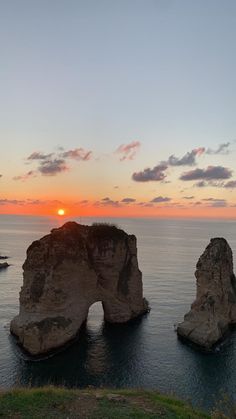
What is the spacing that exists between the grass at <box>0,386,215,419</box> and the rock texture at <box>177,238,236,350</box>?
98.7ft

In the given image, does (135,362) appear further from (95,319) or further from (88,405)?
(88,405)

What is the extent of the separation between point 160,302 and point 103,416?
57.1 metres

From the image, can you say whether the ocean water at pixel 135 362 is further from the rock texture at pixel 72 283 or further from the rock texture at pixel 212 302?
the rock texture at pixel 72 283

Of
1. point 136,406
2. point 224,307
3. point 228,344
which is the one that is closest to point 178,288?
point 224,307

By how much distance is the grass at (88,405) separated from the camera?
80.9ft

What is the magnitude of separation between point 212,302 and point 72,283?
20450 millimetres

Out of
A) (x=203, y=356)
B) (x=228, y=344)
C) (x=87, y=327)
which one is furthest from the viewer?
(x=87, y=327)

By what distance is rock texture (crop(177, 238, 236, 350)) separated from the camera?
5840 centimetres

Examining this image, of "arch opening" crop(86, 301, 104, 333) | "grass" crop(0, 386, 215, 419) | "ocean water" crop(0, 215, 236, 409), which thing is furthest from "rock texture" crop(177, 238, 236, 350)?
"grass" crop(0, 386, 215, 419)

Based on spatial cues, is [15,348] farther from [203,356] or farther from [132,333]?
[203,356]

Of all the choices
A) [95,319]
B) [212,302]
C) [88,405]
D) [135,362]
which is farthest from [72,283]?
[88,405]

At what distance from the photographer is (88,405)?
1033 inches

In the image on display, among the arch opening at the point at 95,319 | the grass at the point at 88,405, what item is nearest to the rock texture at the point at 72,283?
the arch opening at the point at 95,319

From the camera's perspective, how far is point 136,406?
2670cm
